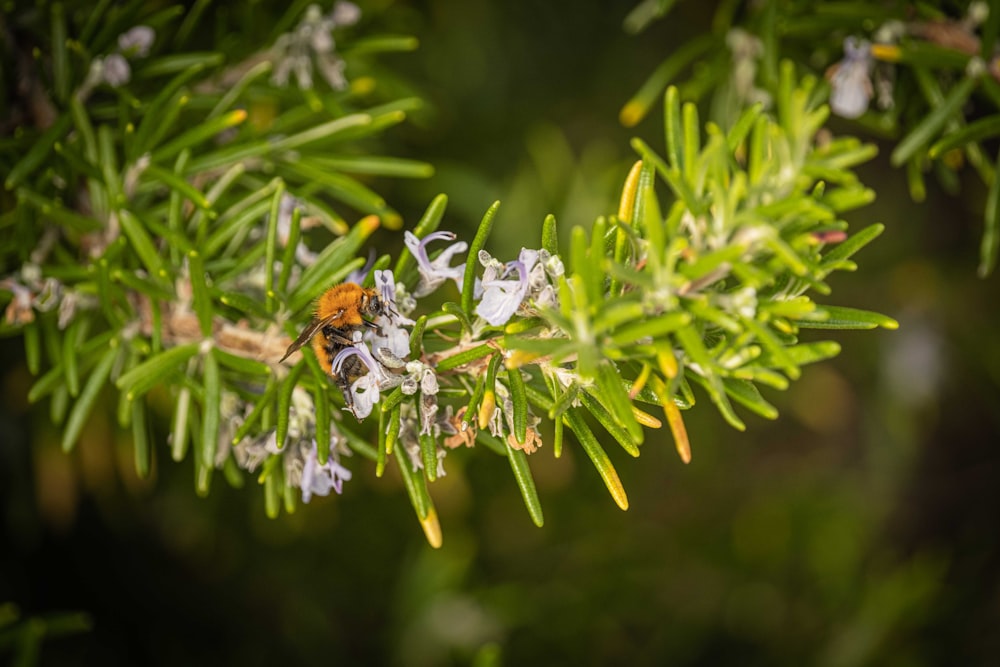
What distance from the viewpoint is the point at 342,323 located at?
712 millimetres

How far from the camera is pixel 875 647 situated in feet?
6.46

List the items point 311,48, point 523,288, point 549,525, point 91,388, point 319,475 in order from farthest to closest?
1. point 549,525
2. point 311,48
3. point 91,388
4. point 319,475
5. point 523,288

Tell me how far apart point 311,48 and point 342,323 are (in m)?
0.56

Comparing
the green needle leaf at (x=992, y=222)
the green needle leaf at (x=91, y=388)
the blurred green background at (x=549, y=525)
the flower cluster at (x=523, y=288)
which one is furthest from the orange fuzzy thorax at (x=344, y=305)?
the blurred green background at (x=549, y=525)

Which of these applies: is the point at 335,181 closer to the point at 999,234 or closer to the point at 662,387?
the point at 662,387

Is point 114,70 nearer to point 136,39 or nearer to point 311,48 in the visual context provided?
point 136,39

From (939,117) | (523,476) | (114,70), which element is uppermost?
(114,70)

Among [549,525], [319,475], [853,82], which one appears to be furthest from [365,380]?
[549,525]

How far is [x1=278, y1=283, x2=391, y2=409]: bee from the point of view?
0.70m

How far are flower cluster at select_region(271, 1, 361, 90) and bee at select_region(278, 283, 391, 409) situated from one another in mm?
466

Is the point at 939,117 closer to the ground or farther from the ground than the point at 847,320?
farther from the ground

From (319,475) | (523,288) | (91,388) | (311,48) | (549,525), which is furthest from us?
(549,525)

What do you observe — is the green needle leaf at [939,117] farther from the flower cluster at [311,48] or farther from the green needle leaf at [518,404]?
the flower cluster at [311,48]

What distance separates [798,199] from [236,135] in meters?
0.82
